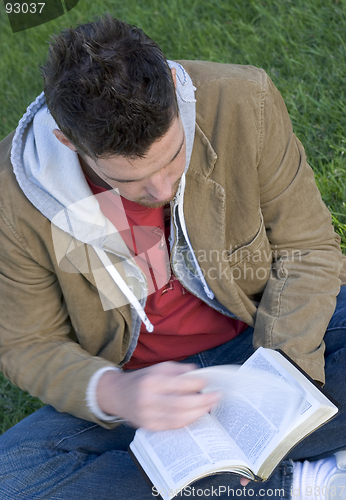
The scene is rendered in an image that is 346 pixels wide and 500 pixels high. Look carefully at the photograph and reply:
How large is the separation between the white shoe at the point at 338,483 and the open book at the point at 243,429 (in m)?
0.48

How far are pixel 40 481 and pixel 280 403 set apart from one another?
86 cm

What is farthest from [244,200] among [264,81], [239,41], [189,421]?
[239,41]

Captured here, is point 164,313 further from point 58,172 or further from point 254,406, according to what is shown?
point 58,172

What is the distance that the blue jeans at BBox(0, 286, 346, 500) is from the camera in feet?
5.68

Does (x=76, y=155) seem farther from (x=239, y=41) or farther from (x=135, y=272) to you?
(x=239, y=41)

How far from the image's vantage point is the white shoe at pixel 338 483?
5.85 ft

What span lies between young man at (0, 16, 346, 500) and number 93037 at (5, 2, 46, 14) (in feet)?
10.0

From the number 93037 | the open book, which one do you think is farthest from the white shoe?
the number 93037

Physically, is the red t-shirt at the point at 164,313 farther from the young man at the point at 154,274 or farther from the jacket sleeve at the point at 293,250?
the jacket sleeve at the point at 293,250

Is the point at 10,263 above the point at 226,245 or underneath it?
above

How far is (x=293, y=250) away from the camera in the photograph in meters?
1.93

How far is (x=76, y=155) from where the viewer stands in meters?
1.65

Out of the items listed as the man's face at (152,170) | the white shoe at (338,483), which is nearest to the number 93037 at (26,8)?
the man's face at (152,170)

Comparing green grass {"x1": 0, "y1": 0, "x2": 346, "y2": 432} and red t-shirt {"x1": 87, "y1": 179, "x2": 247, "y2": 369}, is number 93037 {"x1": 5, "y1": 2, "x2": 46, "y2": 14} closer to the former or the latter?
green grass {"x1": 0, "y1": 0, "x2": 346, "y2": 432}
